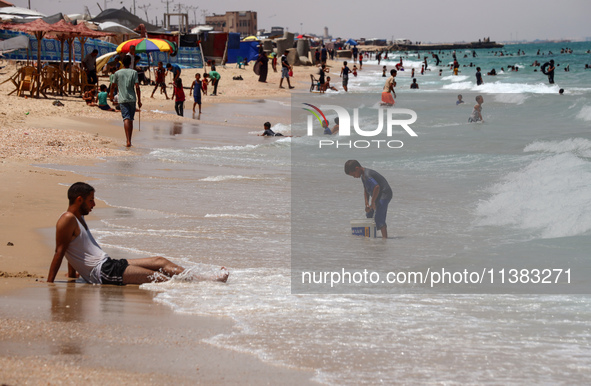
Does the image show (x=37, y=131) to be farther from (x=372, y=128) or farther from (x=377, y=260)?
(x=372, y=128)

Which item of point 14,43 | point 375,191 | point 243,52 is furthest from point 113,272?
point 243,52

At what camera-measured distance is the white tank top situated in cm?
549

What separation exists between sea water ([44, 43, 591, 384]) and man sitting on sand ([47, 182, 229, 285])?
0.56ft

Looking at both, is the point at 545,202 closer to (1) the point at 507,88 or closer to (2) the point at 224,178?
(2) the point at 224,178

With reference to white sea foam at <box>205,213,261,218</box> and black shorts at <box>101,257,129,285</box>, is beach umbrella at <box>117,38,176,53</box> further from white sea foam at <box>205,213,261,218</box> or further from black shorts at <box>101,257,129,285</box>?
black shorts at <box>101,257,129,285</box>

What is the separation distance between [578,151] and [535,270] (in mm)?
11060

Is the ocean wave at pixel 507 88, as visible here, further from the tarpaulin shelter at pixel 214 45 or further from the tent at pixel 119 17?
the tent at pixel 119 17

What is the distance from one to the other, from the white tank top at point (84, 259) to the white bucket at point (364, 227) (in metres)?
3.11

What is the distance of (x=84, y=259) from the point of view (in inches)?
217

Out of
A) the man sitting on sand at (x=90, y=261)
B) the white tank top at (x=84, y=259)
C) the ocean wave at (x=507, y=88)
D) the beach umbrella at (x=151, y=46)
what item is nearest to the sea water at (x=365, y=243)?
the man sitting on sand at (x=90, y=261)

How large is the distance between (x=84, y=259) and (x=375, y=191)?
3.24 meters

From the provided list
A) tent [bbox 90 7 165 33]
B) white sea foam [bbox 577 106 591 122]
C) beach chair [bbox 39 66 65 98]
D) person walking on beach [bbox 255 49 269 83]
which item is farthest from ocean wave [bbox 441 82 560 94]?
beach chair [bbox 39 66 65 98]

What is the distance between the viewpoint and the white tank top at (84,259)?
549 cm

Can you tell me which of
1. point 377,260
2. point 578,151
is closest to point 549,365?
point 377,260
